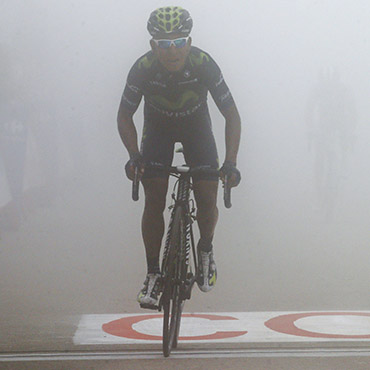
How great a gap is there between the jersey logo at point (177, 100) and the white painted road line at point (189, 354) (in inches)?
45.5

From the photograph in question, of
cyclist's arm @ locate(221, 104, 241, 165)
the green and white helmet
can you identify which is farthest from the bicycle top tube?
the green and white helmet

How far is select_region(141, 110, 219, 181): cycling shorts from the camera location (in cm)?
349

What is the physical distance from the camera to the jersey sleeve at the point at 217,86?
11.5ft

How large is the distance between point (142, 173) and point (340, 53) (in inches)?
51.5

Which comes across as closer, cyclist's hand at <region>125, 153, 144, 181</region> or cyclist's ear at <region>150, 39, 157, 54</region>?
cyclist's hand at <region>125, 153, 144, 181</region>

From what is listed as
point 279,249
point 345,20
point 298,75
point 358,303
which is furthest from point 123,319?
point 345,20

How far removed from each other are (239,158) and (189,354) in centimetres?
108

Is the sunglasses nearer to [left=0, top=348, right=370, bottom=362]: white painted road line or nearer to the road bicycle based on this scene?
the road bicycle

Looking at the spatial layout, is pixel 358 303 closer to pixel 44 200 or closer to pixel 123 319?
pixel 123 319

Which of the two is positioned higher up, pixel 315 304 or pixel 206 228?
pixel 206 228

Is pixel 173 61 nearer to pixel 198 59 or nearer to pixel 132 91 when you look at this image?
pixel 198 59

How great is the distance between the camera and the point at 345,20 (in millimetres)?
3822

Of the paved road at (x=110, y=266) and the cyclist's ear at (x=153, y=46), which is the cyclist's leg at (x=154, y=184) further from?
the cyclist's ear at (x=153, y=46)

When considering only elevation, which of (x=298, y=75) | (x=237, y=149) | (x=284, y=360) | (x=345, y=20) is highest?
(x=345, y=20)
